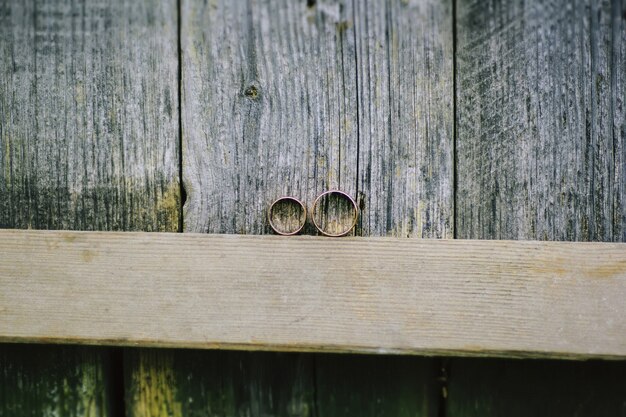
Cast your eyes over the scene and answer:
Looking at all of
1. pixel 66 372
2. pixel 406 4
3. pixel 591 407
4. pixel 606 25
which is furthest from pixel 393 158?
pixel 66 372

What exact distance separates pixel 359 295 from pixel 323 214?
0.49 feet

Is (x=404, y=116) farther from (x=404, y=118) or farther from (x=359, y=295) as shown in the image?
(x=359, y=295)

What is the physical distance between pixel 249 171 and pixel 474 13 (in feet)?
1.45

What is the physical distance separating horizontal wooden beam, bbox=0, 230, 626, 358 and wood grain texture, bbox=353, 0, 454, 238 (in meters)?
0.09

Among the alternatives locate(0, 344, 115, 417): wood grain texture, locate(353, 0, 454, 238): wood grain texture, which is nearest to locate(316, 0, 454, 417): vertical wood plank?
locate(353, 0, 454, 238): wood grain texture

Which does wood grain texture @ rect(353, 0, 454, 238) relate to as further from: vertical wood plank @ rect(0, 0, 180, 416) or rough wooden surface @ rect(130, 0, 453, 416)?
vertical wood plank @ rect(0, 0, 180, 416)

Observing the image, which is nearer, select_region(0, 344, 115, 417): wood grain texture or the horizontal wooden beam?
the horizontal wooden beam

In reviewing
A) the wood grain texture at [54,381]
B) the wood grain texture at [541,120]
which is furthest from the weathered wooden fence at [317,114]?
the wood grain texture at [54,381]

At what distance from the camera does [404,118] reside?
2.34ft

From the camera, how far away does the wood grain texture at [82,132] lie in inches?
28.2

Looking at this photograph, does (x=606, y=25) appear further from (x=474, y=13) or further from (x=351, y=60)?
→ (x=351, y=60)

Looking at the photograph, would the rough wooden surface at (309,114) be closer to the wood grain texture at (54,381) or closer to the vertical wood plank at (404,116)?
the vertical wood plank at (404,116)

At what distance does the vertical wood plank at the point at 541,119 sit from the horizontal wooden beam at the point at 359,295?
3.3 inches

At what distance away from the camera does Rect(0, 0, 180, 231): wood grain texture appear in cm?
72
